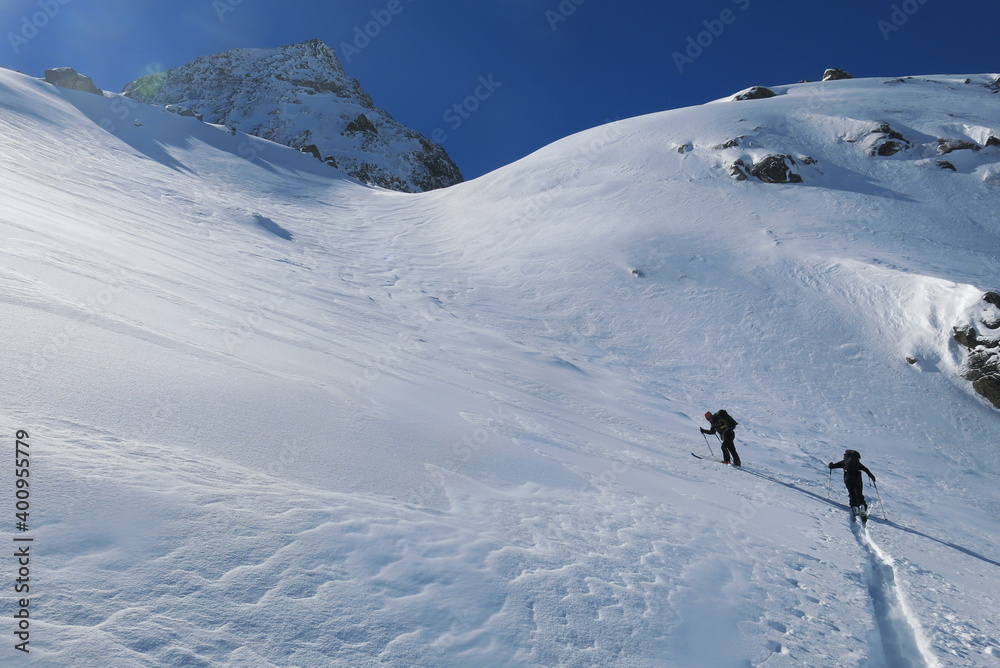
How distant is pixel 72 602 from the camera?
294 centimetres

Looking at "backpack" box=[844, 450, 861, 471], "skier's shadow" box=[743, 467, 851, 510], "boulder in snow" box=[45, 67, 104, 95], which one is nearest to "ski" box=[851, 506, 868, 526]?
"skier's shadow" box=[743, 467, 851, 510]

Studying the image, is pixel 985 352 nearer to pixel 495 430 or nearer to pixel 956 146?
pixel 495 430

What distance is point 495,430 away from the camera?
8797 mm

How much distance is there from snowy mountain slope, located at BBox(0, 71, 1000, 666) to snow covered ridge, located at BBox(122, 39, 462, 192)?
69.6 metres

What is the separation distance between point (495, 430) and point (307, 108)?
11504 centimetres

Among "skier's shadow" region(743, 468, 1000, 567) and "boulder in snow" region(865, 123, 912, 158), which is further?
"boulder in snow" region(865, 123, 912, 158)

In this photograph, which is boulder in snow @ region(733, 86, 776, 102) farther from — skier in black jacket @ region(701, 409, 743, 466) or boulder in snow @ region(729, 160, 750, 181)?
skier in black jacket @ region(701, 409, 743, 466)

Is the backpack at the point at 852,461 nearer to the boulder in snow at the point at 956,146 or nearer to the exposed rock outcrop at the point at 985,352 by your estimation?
the exposed rock outcrop at the point at 985,352

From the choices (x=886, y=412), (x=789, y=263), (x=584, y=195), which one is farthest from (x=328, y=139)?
(x=886, y=412)

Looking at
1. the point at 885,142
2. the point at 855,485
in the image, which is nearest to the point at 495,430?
the point at 855,485

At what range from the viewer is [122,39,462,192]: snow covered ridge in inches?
3716

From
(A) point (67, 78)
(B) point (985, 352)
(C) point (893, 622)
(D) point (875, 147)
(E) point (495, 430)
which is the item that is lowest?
(C) point (893, 622)

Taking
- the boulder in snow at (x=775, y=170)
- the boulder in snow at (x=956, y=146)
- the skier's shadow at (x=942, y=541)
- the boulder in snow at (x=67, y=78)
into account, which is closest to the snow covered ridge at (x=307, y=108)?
the boulder in snow at (x=67, y=78)

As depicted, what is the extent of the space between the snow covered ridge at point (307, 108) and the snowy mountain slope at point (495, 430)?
6962 cm
